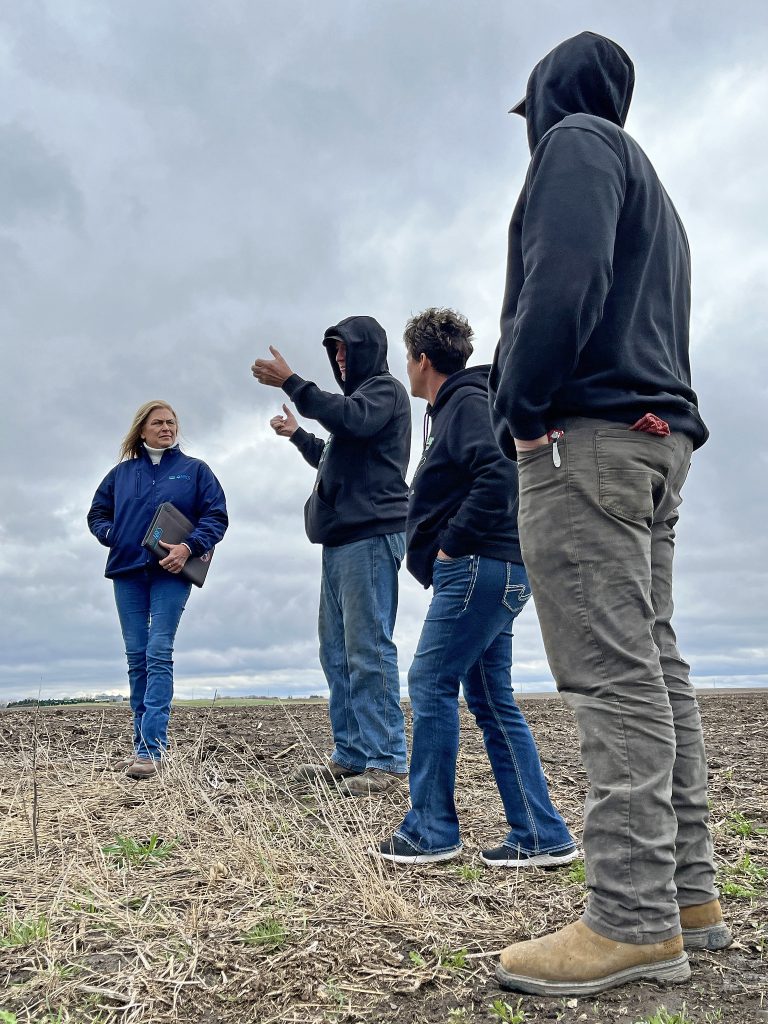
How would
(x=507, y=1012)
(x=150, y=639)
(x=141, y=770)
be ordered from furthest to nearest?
(x=150, y=639) → (x=141, y=770) → (x=507, y=1012)

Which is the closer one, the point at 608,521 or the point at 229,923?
the point at 608,521

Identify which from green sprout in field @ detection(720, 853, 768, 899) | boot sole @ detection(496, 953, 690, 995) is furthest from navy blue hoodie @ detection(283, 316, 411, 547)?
boot sole @ detection(496, 953, 690, 995)

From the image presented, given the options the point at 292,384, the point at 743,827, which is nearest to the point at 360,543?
the point at 292,384

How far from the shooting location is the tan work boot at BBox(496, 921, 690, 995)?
8.02 feet

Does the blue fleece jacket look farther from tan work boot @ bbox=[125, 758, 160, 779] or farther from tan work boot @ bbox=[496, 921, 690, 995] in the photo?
tan work boot @ bbox=[496, 921, 690, 995]

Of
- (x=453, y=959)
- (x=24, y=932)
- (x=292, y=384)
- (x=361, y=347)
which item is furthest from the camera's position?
(x=361, y=347)

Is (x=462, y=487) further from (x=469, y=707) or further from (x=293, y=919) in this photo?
(x=293, y=919)

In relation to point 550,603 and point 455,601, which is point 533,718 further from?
point 550,603

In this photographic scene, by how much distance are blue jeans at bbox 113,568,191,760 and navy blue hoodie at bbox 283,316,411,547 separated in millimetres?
1436

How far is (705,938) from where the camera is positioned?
2811 millimetres

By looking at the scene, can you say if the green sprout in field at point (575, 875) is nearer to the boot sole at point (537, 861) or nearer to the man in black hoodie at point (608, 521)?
the boot sole at point (537, 861)

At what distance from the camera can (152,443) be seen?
6973 millimetres

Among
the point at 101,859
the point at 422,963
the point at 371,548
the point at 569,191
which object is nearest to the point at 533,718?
the point at 371,548

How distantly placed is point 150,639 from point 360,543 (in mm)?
1973
